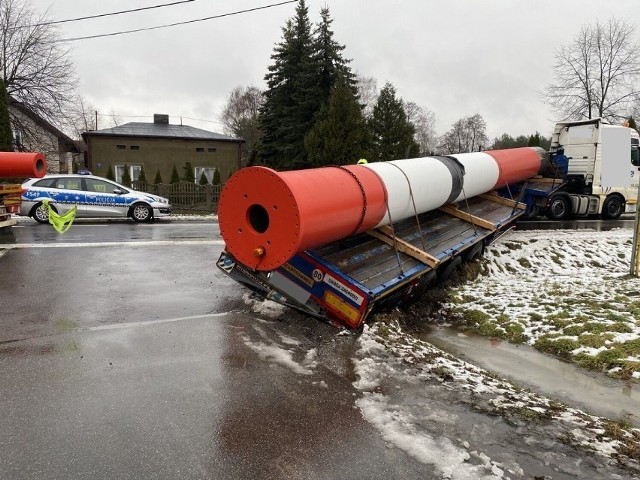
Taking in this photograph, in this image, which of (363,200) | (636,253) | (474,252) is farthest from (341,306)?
(636,253)

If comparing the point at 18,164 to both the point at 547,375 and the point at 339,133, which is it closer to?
the point at 547,375

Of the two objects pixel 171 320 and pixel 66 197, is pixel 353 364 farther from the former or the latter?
pixel 66 197

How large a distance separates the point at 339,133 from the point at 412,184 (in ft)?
60.2

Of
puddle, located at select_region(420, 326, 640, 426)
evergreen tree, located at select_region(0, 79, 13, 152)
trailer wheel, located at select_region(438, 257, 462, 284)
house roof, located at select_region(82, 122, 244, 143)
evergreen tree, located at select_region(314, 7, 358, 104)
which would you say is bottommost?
puddle, located at select_region(420, 326, 640, 426)

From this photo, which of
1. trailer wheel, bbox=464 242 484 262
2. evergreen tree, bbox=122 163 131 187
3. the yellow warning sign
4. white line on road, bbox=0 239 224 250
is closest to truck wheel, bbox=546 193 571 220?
trailer wheel, bbox=464 242 484 262

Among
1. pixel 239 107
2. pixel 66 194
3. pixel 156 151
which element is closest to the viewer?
pixel 66 194

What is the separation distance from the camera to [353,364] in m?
5.00

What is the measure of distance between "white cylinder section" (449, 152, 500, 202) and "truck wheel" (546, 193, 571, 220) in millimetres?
4827

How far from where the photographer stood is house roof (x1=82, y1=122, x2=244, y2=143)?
116 feet

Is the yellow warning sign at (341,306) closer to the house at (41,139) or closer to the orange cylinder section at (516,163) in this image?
the orange cylinder section at (516,163)

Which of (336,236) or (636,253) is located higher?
(336,236)

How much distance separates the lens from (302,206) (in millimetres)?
5000

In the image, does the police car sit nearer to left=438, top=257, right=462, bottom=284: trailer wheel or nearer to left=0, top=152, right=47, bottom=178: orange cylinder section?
left=0, top=152, right=47, bottom=178: orange cylinder section

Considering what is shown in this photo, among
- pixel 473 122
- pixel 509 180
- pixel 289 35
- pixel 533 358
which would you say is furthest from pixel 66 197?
pixel 473 122
